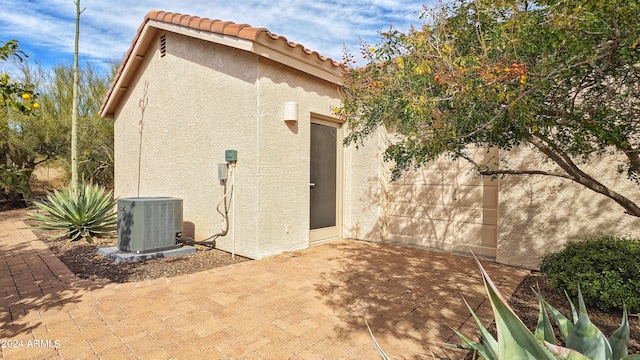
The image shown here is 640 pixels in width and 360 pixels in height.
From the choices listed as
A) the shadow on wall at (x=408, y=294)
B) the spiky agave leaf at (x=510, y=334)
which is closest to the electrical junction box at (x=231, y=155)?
the shadow on wall at (x=408, y=294)

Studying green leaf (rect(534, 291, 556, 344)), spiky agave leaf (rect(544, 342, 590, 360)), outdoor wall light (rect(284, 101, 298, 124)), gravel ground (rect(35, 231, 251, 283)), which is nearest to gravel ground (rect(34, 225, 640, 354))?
gravel ground (rect(35, 231, 251, 283))

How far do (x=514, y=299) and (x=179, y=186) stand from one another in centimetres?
656

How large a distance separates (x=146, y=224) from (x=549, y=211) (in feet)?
22.0

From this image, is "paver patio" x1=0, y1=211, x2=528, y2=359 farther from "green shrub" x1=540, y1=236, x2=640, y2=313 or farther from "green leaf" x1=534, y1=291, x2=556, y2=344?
"green leaf" x1=534, y1=291, x2=556, y2=344

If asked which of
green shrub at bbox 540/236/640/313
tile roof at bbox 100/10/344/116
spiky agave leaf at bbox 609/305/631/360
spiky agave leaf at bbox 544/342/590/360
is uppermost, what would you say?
tile roof at bbox 100/10/344/116

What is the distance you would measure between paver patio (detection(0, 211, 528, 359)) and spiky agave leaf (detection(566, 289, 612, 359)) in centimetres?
139

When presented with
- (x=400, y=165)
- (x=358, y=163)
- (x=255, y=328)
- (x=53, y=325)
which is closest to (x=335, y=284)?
(x=255, y=328)

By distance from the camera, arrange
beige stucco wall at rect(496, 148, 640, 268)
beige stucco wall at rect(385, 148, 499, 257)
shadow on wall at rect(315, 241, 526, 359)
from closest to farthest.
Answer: shadow on wall at rect(315, 241, 526, 359), beige stucco wall at rect(496, 148, 640, 268), beige stucco wall at rect(385, 148, 499, 257)

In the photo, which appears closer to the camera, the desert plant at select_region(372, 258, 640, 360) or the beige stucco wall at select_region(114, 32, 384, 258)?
the desert plant at select_region(372, 258, 640, 360)

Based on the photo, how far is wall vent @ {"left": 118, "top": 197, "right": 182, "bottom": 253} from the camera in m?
5.78

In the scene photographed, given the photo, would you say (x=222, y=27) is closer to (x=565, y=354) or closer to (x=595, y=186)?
(x=595, y=186)

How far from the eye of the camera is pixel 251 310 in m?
3.69

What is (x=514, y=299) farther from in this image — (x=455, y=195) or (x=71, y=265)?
(x=71, y=265)

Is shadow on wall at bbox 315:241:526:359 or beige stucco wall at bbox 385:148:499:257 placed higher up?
beige stucco wall at bbox 385:148:499:257
